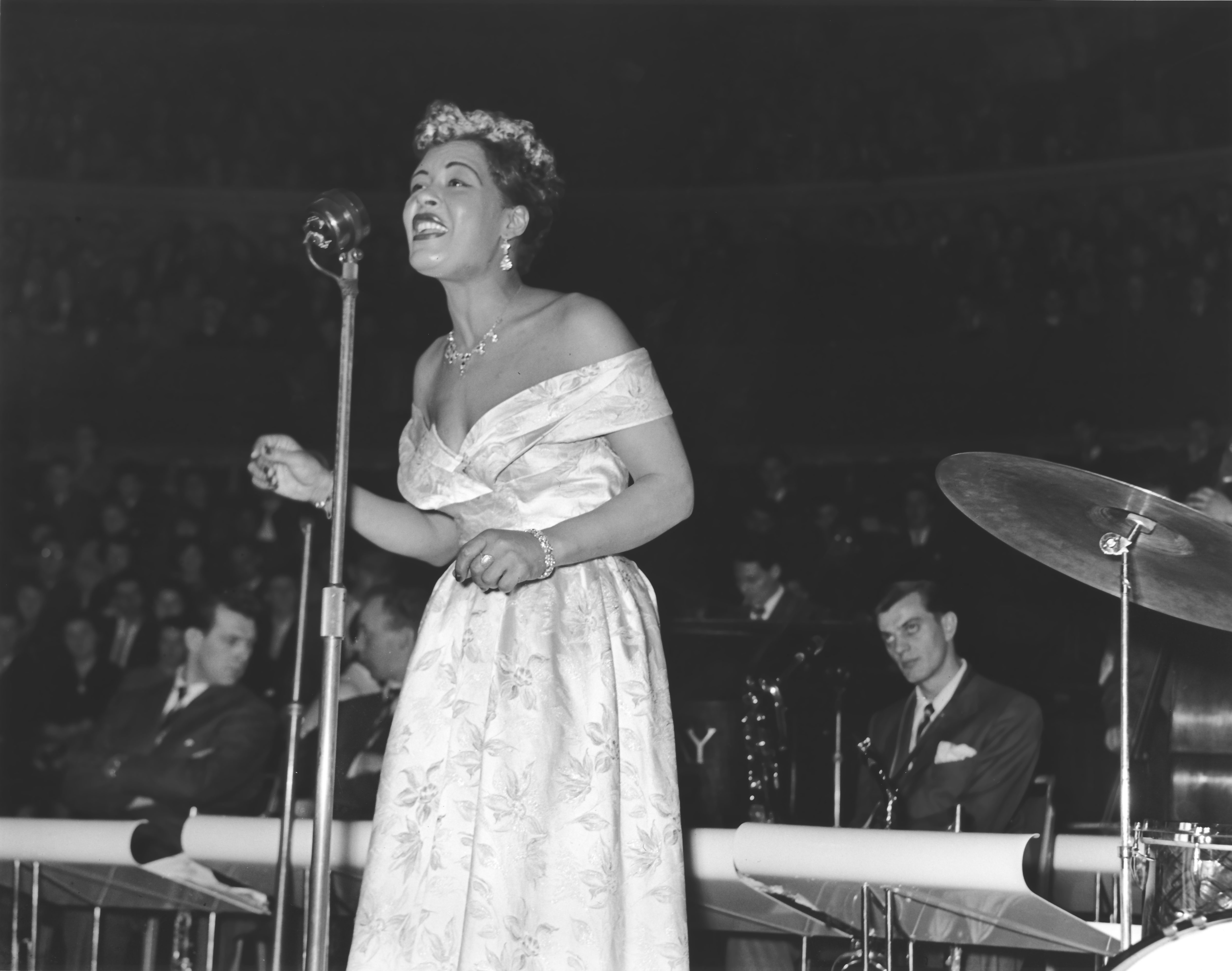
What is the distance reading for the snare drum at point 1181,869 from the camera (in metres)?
2.88

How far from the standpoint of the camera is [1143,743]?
4.01 m

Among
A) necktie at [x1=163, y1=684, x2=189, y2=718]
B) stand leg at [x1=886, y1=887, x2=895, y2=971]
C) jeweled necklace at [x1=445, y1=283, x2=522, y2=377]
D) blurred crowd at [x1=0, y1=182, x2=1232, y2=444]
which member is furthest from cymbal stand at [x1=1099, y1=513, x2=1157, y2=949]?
blurred crowd at [x1=0, y1=182, x2=1232, y2=444]

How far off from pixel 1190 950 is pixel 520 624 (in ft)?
3.65

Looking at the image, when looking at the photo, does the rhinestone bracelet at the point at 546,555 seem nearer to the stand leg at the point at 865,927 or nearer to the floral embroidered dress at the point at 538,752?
the floral embroidered dress at the point at 538,752

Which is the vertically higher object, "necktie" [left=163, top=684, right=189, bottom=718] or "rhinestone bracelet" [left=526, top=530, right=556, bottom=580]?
"rhinestone bracelet" [left=526, top=530, right=556, bottom=580]

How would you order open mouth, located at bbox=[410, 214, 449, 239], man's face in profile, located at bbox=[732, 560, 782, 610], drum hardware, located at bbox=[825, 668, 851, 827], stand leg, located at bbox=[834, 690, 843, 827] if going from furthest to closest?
1. man's face in profile, located at bbox=[732, 560, 782, 610]
2. drum hardware, located at bbox=[825, 668, 851, 827]
3. stand leg, located at bbox=[834, 690, 843, 827]
4. open mouth, located at bbox=[410, 214, 449, 239]

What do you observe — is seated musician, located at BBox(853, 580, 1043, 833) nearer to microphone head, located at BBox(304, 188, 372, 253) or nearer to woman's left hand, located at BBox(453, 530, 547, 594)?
woman's left hand, located at BBox(453, 530, 547, 594)

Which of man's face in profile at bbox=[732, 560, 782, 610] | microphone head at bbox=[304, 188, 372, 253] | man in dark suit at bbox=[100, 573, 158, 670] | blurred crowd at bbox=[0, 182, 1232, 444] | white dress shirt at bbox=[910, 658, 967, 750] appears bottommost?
white dress shirt at bbox=[910, 658, 967, 750]

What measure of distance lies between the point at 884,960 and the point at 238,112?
A: 36.9 ft

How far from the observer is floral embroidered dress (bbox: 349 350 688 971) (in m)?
2.38

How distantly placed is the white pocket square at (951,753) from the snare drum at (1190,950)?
2680mm

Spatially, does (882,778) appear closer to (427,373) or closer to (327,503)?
(427,373)

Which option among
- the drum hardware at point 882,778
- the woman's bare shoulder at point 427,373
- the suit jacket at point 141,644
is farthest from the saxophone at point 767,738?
the suit jacket at point 141,644

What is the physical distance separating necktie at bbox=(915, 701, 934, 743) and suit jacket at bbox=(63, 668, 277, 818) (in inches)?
88.8
